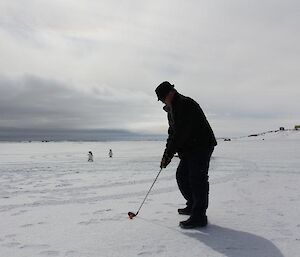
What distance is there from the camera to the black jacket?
5.21 m

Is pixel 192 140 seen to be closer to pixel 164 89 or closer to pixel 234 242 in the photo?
pixel 164 89

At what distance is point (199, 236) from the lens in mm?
4785

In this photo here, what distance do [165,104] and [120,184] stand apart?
4837mm

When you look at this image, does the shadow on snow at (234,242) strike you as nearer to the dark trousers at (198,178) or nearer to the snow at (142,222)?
the snow at (142,222)

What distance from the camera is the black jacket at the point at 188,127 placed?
17.1ft

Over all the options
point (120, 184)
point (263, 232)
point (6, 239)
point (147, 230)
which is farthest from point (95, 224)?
point (120, 184)

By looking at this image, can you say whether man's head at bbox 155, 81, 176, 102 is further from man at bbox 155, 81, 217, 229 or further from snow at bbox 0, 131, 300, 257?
snow at bbox 0, 131, 300, 257

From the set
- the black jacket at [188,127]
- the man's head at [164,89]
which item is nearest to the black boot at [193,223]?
the black jacket at [188,127]

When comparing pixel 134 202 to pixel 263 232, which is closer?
pixel 263 232

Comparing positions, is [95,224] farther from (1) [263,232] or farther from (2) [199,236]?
(1) [263,232]

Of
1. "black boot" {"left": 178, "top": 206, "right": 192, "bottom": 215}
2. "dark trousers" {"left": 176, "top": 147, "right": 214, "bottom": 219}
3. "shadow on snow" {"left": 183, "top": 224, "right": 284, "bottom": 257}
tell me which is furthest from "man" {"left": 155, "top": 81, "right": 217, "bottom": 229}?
"black boot" {"left": 178, "top": 206, "right": 192, "bottom": 215}

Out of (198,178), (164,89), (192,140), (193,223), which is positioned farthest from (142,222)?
(164,89)

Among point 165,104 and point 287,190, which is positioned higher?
point 165,104

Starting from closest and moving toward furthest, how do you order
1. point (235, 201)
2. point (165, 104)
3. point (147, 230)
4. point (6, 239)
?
point (6, 239)
point (147, 230)
point (165, 104)
point (235, 201)
